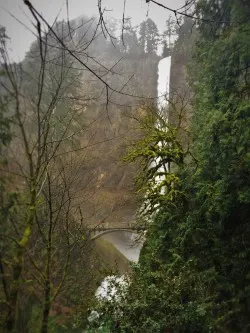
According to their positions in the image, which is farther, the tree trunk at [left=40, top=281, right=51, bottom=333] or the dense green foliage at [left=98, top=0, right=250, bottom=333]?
the dense green foliage at [left=98, top=0, right=250, bottom=333]

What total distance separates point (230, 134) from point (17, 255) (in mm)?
6915

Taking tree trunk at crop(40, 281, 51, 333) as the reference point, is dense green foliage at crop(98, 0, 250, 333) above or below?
above

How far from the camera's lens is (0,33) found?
2.55 metres

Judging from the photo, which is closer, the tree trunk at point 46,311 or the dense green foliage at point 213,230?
the tree trunk at point 46,311

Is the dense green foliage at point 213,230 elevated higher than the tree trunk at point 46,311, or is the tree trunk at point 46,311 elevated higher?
the dense green foliage at point 213,230

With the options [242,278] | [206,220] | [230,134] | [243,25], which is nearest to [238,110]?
[230,134]

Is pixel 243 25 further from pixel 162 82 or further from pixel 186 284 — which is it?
pixel 162 82

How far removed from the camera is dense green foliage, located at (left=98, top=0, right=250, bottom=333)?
265 inches

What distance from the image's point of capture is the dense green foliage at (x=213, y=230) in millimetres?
6734

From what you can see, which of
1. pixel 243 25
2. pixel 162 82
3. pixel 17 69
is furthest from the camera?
pixel 162 82

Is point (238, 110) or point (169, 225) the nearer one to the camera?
point (238, 110)

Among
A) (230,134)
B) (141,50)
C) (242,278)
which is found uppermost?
(141,50)

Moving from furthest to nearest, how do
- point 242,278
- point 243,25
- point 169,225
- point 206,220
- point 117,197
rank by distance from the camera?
point 117,197
point 169,225
point 206,220
point 243,25
point 242,278

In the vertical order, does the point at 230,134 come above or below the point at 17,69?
above
